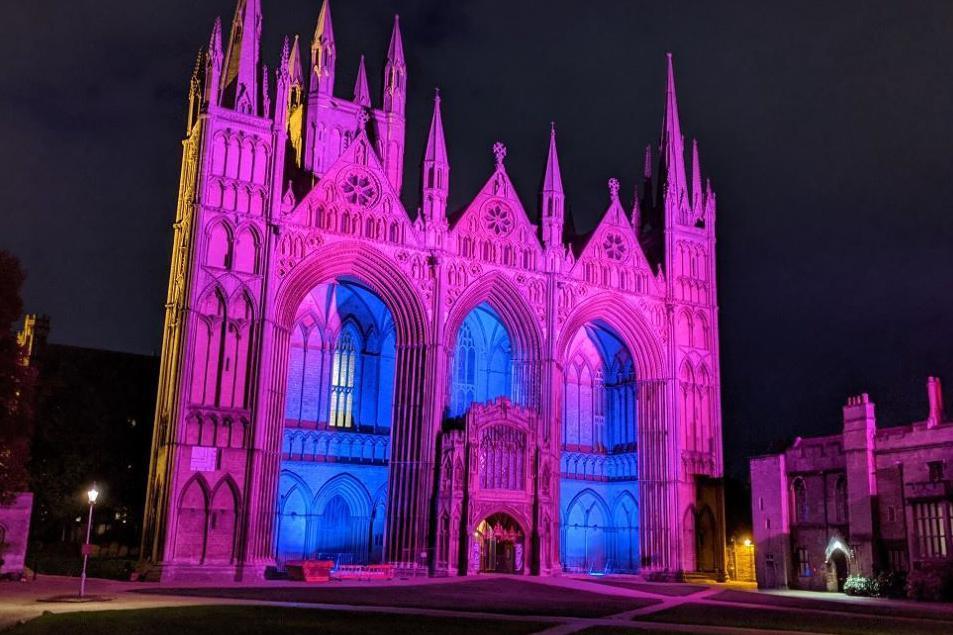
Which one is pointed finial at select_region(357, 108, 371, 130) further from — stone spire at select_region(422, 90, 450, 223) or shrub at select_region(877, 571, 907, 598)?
shrub at select_region(877, 571, 907, 598)

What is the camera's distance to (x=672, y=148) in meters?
57.6

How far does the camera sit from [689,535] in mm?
50750

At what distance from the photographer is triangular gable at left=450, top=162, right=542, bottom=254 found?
49.1 m

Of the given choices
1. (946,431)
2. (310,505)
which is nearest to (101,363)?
(310,505)

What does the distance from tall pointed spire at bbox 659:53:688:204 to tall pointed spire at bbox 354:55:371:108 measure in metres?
18.1

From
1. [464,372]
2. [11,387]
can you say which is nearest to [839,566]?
[464,372]

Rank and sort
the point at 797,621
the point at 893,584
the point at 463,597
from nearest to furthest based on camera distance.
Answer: the point at 797,621, the point at 463,597, the point at 893,584

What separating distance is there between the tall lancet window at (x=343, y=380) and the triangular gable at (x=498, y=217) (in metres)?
8.94

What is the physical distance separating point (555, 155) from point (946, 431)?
24.9 m

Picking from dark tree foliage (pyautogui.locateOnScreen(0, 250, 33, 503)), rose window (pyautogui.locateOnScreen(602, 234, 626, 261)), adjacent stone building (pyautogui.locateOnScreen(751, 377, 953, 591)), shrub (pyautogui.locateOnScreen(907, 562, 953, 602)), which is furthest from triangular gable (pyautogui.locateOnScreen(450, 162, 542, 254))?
shrub (pyautogui.locateOnScreen(907, 562, 953, 602))

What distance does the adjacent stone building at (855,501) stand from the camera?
3775cm

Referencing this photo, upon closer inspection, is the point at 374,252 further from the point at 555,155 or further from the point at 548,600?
the point at 548,600

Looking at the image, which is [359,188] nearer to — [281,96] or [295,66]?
[281,96]

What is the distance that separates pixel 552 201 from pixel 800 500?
65.5 ft
